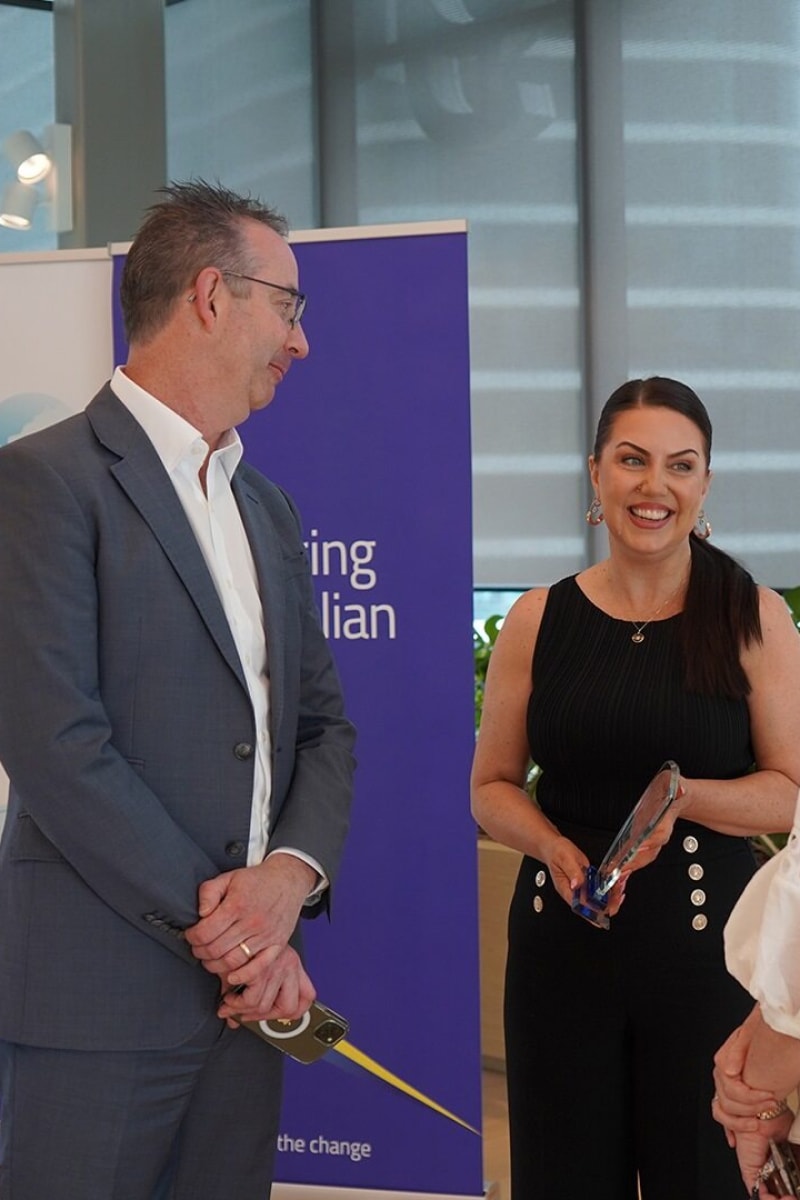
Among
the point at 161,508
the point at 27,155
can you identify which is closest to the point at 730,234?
the point at 27,155

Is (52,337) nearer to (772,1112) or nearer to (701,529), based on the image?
(701,529)

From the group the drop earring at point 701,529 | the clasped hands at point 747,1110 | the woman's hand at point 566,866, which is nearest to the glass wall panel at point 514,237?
the drop earring at point 701,529

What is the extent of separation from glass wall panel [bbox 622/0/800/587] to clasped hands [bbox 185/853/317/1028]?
422 cm

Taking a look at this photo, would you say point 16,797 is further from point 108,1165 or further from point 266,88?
point 266,88

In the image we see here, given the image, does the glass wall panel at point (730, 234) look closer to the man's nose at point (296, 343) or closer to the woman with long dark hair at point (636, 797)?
the woman with long dark hair at point (636, 797)

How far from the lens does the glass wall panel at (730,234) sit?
18.7ft

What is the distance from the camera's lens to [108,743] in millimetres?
1832

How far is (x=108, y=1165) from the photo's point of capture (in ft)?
5.91

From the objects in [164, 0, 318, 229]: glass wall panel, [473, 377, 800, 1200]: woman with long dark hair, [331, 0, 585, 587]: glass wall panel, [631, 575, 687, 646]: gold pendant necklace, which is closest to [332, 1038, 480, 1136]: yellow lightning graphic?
[473, 377, 800, 1200]: woman with long dark hair

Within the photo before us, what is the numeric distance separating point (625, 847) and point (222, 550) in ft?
2.28

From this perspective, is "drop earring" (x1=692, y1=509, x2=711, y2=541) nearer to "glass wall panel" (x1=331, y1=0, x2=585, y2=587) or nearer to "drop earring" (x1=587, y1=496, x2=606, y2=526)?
"drop earring" (x1=587, y1=496, x2=606, y2=526)

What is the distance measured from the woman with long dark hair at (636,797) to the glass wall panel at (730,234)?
3.46 m

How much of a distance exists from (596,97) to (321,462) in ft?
12.5

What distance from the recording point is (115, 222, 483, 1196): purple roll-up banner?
10.0ft
